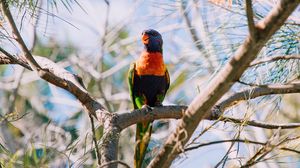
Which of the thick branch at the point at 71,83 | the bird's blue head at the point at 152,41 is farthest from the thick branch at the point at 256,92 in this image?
the bird's blue head at the point at 152,41

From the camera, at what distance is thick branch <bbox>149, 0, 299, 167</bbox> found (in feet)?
3.69

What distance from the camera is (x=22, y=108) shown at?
5414mm

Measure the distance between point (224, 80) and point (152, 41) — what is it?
196 cm

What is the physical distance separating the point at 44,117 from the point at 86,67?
67 centimetres

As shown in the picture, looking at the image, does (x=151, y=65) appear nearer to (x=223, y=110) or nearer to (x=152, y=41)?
(x=152, y=41)

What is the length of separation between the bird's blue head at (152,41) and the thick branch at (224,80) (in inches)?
71.0

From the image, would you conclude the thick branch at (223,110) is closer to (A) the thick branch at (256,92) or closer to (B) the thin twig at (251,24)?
(A) the thick branch at (256,92)

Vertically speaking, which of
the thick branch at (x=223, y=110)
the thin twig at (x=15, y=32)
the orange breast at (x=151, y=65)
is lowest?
the thick branch at (x=223, y=110)

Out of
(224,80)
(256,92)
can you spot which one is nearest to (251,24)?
(224,80)

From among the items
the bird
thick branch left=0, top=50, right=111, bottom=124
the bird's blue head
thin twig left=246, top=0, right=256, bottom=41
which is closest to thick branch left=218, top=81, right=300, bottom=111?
thick branch left=0, top=50, right=111, bottom=124

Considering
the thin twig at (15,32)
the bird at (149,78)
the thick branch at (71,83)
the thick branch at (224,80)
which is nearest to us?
the thick branch at (224,80)

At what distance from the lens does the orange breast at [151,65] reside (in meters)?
2.96

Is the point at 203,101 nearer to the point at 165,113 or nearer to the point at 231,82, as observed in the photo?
the point at 231,82

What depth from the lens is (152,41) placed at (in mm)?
3125
